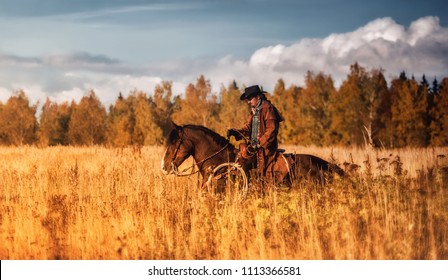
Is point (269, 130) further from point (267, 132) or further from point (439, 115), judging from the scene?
point (439, 115)

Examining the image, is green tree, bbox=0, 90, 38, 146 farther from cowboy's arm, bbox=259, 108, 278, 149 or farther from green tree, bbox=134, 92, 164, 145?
cowboy's arm, bbox=259, 108, 278, 149

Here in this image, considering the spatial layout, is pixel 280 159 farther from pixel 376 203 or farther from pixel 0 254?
pixel 0 254

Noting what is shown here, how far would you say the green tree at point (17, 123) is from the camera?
3969 cm

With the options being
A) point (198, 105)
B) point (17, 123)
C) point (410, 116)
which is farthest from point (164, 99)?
point (410, 116)

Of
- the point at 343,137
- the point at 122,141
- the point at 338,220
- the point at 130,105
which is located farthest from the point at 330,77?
the point at 338,220

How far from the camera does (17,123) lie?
4097 centimetres

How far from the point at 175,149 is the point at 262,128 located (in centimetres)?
139

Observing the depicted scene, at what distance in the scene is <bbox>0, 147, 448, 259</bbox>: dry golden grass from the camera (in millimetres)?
5656

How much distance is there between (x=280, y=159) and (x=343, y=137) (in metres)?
27.5

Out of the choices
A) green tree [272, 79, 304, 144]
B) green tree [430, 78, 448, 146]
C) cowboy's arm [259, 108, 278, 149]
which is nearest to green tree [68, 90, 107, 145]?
green tree [272, 79, 304, 144]

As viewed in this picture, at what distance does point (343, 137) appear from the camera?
34.3 metres

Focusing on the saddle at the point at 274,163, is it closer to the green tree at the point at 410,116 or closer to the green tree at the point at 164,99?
the green tree at the point at 410,116

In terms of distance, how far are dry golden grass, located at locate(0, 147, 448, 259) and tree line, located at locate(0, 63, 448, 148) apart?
51.8 ft

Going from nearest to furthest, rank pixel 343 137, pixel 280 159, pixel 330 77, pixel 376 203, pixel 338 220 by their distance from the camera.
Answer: pixel 338 220 < pixel 376 203 < pixel 280 159 < pixel 343 137 < pixel 330 77
